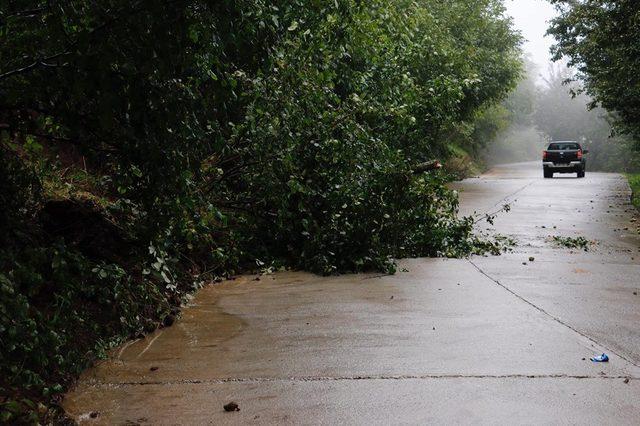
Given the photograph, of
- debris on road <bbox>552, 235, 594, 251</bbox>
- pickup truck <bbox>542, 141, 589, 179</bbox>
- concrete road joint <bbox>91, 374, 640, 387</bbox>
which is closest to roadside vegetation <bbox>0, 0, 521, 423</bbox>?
concrete road joint <bbox>91, 374, 640, 387</bbox>

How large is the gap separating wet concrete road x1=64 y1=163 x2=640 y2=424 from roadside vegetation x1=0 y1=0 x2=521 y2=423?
0.43 meters

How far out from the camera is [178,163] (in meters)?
4.59

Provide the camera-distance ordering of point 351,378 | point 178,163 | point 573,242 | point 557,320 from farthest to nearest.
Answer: point 573,242 < point 557,320 < point 178,163 < point 351,378

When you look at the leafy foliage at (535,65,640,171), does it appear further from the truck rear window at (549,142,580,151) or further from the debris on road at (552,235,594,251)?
the debris on road at (552,235,594,251)

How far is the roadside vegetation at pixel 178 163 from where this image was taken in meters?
3.96

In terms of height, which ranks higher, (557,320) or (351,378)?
(351,378)

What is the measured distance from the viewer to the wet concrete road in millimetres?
3801

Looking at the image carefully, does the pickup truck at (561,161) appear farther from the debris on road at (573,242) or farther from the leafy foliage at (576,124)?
the leafy foliage at (576,124)

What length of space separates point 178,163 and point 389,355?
6.71ft

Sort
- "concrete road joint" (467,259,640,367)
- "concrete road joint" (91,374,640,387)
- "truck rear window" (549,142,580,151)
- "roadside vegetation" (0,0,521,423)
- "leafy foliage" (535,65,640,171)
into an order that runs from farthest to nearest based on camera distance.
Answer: "leafy foliage" (535,65,640,171), "truck rear window" (549,142,580,151), "concrete road joint" (467,259,640,367), "concrete road joint" (91,374,640,387), "roadside vegetation" (0,0,521,423)

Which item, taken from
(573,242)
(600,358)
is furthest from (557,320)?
(573,242)

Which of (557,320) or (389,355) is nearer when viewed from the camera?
(389,355)

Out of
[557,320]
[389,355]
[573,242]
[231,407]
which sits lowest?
[573,242]

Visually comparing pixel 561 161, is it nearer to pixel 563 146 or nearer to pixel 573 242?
pixel 563 146
